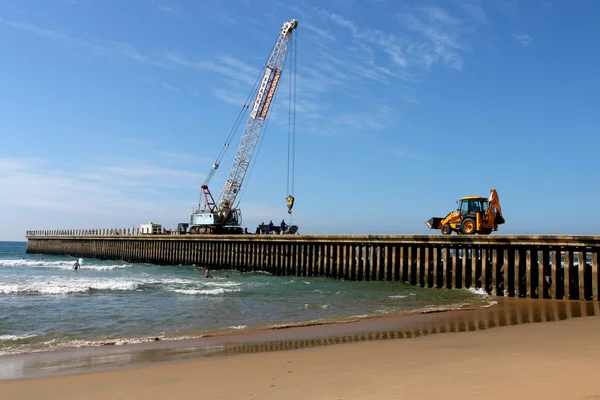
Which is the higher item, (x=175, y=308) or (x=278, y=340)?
(x=278, y=340)

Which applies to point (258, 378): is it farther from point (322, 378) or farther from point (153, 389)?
point (153, 389)

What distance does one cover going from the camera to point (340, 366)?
8.09 metres

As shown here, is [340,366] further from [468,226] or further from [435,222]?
[435,222]

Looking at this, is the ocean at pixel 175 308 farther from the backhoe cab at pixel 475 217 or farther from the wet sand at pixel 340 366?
the backhoe cab at pixel 475 217

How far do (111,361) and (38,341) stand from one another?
3503 millimetres

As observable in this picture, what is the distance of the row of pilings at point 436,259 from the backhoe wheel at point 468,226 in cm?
114

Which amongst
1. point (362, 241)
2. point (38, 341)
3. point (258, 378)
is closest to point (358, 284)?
point (362, 241)

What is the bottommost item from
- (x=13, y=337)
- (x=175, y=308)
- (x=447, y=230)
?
(x=175, y=308)

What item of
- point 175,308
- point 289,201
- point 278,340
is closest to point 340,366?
point 278,340

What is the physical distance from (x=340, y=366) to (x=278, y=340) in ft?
11.0

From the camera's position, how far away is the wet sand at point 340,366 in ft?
21.2

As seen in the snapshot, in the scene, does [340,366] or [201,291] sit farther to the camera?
[201,291]

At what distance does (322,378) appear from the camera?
23.8ft

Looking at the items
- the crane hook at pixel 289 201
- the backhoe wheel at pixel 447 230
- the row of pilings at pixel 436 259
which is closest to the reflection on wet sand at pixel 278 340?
the row of pilings at pixel 436 259
